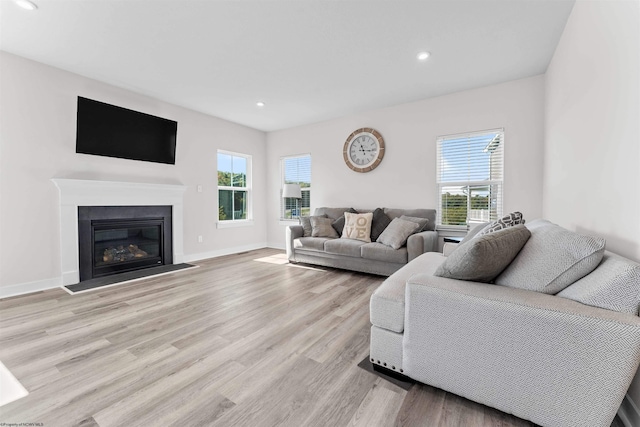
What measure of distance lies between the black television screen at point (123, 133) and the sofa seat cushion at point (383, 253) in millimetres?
3259

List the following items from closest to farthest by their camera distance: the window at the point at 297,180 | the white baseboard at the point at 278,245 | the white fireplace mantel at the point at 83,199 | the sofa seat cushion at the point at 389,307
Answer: the sofa seat cushion at the point at 389,307 < the white fireplace mantel at the point at 83,199 < the window at the point at 297,180 < the white baseboard at the point at 278,245

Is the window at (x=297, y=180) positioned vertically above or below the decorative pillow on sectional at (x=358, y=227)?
above

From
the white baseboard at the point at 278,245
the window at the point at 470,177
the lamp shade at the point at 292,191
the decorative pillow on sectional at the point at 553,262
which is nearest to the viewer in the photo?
the decorative pillow on sectional at the point at 553,262

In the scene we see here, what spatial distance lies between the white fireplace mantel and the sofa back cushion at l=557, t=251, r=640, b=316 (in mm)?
4527

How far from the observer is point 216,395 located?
1395 millimetres

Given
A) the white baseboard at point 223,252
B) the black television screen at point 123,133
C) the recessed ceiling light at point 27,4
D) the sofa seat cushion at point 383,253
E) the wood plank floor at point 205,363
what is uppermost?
the recessed ceiling light at point 27,4

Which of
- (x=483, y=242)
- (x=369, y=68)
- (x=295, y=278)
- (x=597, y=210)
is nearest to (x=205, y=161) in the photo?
(x=295, y=278)

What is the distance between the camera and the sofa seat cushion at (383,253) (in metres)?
3.35

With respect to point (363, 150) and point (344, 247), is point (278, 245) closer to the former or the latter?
point (344, 247)

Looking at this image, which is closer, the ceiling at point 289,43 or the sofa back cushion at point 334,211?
the ceiling at point 289,43

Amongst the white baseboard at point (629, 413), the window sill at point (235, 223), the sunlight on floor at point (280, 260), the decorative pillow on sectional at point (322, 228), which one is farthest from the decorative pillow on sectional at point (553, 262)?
the window sill at point (235, 223)

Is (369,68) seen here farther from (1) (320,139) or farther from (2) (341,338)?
(2) (341,338)

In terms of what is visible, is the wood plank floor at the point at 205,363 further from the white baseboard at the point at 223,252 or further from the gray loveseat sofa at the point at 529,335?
the white baseboard at the point at 223,252

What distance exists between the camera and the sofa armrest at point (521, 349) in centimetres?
99
